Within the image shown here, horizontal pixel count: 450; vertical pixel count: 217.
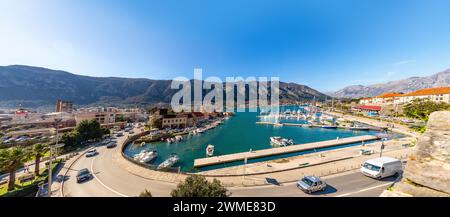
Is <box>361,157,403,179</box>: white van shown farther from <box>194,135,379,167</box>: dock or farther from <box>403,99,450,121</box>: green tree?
<box>194,135,379,167</box>: dock

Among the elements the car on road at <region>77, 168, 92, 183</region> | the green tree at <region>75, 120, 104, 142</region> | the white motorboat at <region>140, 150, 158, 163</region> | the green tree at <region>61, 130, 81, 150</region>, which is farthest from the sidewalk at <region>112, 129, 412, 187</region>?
the green tree at <region>75, 120, 104, 142</region>

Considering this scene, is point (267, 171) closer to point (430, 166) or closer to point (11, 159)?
point (430, 166)

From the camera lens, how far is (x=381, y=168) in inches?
375

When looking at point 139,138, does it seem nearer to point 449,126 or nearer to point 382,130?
point 449,126

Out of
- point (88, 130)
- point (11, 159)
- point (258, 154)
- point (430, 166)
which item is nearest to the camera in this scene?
point (430, 166)

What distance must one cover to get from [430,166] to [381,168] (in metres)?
10.6

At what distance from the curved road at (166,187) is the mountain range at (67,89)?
115349 millimetres

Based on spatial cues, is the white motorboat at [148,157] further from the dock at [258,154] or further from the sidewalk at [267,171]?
the dock at [258,154]

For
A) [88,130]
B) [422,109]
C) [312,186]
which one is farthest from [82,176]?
[422,109]

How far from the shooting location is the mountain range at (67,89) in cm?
8906

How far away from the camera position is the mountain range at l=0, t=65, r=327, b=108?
8906cm

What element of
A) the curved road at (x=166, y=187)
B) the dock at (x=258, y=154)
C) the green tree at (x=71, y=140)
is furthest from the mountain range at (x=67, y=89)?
the curved road at (x=166, y=187)

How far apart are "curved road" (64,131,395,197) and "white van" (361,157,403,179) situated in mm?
346
